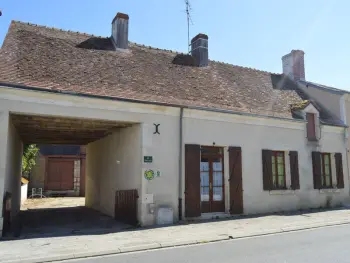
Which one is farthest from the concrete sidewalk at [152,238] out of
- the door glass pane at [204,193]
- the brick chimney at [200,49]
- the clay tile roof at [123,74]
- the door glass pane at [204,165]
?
the brick chimney at [200,49]

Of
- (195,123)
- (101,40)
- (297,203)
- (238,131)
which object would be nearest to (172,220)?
(195,123)

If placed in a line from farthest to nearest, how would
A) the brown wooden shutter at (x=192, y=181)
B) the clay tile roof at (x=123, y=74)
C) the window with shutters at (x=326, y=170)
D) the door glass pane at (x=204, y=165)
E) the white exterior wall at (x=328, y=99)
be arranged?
the white exterior wall at (x=328, y=99) < the window with shutters at (x=326, y=170) < the door glass pane at (x=204, y=165) < the brown wooden shutter at (x=192, y=181) < the clay tile roof at (x=123, y=74)

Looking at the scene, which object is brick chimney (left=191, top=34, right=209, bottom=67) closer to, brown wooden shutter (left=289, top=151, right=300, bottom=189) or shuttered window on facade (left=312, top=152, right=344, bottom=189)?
brown wooden shutter (left=289, top=151, right=300, bottom=189)

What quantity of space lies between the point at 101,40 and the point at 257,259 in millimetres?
11030

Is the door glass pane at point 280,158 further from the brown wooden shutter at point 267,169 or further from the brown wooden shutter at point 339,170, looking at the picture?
the brown wooden shutter at point 339,170

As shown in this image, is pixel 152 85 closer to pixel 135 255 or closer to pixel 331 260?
pixel 135 255

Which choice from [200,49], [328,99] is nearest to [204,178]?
[200,49]

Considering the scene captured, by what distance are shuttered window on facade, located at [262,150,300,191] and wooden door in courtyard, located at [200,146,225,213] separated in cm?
189

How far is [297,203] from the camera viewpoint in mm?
13359

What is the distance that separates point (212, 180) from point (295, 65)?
1021 centimetres

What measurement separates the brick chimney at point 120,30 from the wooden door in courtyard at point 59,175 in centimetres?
1405

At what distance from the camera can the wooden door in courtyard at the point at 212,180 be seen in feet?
38.0

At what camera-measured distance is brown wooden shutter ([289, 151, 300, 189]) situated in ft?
43.9

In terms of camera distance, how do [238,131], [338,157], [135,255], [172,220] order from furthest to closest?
[338,157] < [238,131] < [172,220] < [135,255]
